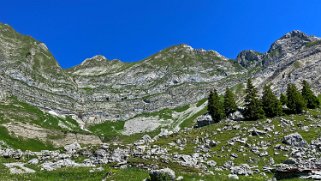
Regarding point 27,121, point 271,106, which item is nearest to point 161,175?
point 271,106

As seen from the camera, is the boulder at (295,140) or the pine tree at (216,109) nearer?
the boulder at (295,140)

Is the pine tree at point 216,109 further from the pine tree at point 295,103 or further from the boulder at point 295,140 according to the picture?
the boulder at point 295,140

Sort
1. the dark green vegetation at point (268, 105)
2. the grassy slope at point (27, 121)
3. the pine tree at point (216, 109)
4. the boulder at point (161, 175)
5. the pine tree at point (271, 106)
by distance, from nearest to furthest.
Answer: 1. the boulder at point (161, 175)
2. the dark green vegetation at point (268, 105)
3. the pine tree at point (271, 106)
4. the pine tree at point (216, 109)
5. the grassy slope at point (27, 121)

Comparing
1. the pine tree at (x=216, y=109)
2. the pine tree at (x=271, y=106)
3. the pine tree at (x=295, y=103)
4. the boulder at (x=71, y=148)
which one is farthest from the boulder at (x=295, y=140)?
the boulder at (x=71, y=148)

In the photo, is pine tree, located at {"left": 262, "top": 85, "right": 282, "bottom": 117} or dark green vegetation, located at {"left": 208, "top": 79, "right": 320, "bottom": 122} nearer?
dark green vegetation, located at {"left": 208, "top": 79, "right": 320, "bottom": 122}

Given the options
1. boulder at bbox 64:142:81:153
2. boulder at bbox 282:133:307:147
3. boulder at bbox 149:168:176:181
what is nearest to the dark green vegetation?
boulder at bbox 282:133:307:147

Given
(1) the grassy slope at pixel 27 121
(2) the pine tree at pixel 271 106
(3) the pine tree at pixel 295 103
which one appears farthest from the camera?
(1) the grassy slope at pixel 27 121

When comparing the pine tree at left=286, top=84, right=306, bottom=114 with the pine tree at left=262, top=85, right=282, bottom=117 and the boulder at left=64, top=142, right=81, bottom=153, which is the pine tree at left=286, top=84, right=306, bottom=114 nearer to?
the pine tree at left=262, top=85, right=282, bottom=117

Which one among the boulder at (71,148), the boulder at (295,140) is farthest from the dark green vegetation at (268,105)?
the boulder at (71,148)

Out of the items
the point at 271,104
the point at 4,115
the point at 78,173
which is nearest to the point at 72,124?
the point at 4,115

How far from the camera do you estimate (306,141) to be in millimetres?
60188

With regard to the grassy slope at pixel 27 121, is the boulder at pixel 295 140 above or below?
below

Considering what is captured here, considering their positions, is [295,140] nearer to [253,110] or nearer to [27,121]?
[253,110]

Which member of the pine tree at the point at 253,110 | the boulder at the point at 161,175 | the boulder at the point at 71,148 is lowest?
the boulder at the point at 161,175
